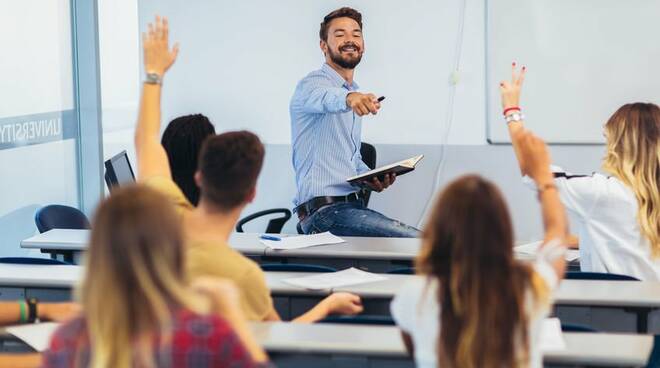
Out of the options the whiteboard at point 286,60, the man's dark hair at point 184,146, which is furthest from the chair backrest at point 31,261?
the whiteboard at point 286,60

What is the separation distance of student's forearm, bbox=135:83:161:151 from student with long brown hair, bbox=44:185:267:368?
1155 mm

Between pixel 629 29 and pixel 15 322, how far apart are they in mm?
4562

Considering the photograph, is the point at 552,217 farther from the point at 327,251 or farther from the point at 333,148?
the point at 333,148

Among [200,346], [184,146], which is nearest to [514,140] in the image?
[184,146]

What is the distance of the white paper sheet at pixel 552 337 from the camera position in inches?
97.3

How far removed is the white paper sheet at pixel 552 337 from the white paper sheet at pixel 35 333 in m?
1.33

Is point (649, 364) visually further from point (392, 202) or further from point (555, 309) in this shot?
point (392, 202)

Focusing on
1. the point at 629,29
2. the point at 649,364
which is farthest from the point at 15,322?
the point at 629,29

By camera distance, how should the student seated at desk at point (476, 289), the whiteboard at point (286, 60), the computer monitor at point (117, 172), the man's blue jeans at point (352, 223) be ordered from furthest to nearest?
the whiteboard at point (286, 60) → the man's blue jeans at point (352, 223) → the computer monitor at point (117, 172) → the student seated at desk at point (476, 289)

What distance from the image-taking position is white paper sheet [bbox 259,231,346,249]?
427cm

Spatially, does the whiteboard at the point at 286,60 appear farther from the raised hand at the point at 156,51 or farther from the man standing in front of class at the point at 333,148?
the raised hand at the point at 156,51

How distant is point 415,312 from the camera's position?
2223 mm

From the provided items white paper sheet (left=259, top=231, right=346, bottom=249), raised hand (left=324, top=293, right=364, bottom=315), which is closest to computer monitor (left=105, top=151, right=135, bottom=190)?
white paper sheet (left=259, top=231, right=346, bottom=249)

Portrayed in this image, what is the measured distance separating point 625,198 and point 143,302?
2.31 meters
